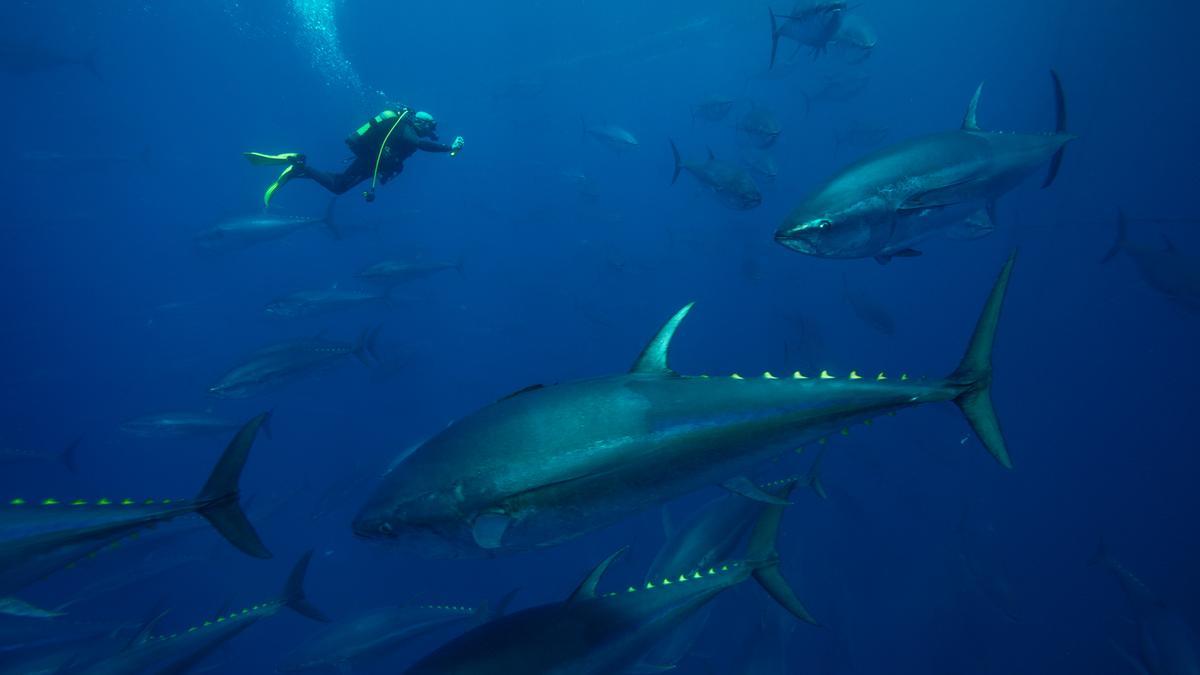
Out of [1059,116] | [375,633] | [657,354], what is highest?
[1059,116]

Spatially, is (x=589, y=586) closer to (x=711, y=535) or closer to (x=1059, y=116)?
(x=711, y=535)

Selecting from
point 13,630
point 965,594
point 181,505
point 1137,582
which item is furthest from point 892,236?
point 965,594

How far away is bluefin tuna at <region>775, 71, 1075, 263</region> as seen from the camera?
2953 millimetres

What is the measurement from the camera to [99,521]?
2180mm

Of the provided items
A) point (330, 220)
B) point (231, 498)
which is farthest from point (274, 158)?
point (231, 498)

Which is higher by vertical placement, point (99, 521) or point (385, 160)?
point (385, 160)

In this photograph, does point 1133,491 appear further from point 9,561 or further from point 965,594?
point 9,561

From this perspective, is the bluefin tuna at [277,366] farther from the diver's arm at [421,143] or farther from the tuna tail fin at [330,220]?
the tuna tail fin at [330,220]

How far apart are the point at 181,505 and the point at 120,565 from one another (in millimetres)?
10496

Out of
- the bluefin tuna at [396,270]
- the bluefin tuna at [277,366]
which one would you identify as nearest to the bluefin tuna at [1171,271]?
the bluefin tuna at [396,270]

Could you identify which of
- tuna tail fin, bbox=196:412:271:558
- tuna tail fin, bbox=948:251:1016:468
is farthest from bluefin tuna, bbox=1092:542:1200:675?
tuna tail fin, bbox=196:412:271:558

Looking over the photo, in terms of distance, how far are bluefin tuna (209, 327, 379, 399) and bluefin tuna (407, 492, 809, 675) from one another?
6.43m

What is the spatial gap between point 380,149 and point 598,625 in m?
5.88

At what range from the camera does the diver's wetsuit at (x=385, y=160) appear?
6.39m
